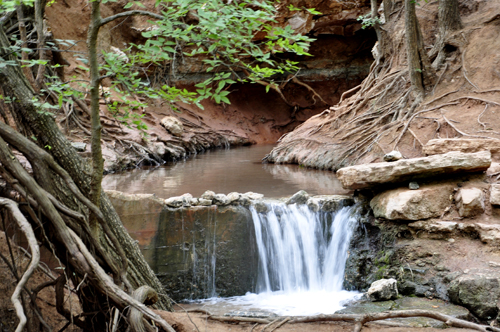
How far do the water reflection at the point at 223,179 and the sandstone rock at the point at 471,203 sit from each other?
8.91ft

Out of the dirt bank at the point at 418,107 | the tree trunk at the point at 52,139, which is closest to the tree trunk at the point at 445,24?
the dirt bank at the point at 418,107

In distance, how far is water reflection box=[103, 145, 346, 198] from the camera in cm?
830

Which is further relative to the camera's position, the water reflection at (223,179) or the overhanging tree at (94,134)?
the water reflection at (223,179)

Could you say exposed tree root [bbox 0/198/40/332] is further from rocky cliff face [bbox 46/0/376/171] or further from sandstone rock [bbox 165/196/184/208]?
rocky cliff face [bbox 46/0/376/171]

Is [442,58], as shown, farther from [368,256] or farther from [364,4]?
[364,4]

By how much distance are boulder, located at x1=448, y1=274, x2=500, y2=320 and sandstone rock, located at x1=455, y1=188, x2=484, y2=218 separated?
0.92 m

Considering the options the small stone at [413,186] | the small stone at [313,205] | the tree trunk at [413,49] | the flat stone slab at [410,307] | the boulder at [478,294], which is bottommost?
the flat stone slab at [410,307]

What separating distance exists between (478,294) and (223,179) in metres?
6.00

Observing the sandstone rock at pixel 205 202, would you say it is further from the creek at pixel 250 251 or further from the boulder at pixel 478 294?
the boulder at pixel 478 294

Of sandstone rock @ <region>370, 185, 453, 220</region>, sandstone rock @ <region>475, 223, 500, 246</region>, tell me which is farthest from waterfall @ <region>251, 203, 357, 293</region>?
sandstone rock @ <region>475, 223, 500, 246</region>

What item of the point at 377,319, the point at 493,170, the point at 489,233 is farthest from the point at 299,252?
the point at 377,319

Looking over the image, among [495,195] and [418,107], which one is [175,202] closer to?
[495,195]

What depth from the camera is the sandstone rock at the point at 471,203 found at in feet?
17.0

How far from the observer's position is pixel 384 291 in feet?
15.9
